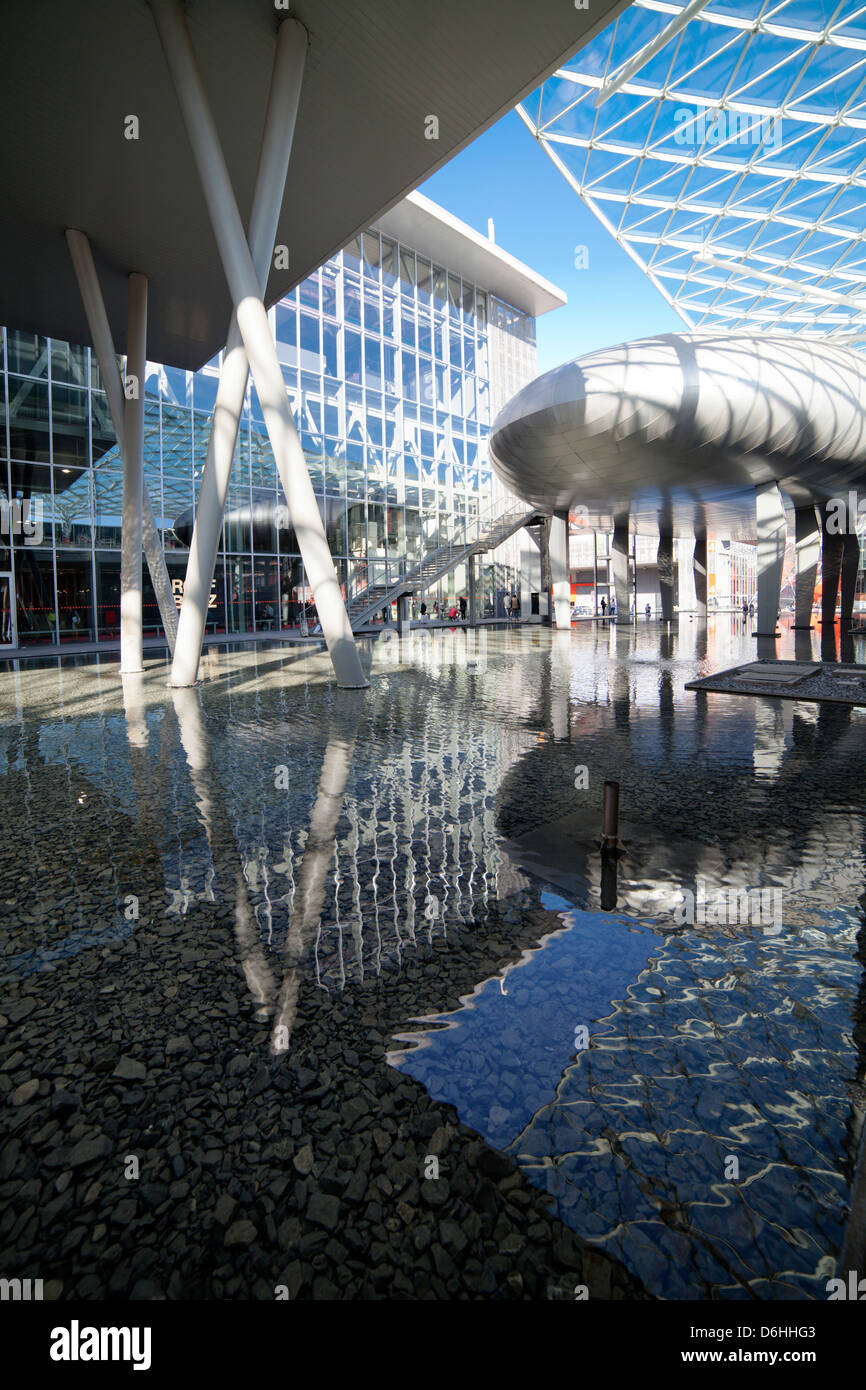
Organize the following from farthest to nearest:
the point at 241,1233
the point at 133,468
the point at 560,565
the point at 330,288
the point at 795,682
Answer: the point at 330,288, the point at 560,565, the point at 133,468, the point at 795,682, the point at 241,1233

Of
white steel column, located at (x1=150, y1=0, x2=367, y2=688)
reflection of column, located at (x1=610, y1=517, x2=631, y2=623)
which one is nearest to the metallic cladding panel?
white steel column, located at (x1=150, y1=0, x2=367, y2=688)

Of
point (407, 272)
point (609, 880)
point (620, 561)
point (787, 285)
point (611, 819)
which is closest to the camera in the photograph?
point (609, 880)

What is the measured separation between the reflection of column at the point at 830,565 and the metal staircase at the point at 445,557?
45.6ft

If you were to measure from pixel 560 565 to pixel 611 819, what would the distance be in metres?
29.6

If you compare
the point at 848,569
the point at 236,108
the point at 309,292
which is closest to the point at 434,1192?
the point at 236,108

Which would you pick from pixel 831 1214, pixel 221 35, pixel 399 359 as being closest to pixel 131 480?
pixel 221 35

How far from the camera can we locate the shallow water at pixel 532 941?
197cm

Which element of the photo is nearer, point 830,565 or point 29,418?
point 29,418

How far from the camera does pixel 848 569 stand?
3142 cm

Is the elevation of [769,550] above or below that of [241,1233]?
above

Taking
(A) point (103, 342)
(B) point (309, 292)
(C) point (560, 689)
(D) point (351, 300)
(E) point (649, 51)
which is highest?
(D) point (351, 300)

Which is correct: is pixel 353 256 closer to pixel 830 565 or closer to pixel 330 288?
pixel 330 288
